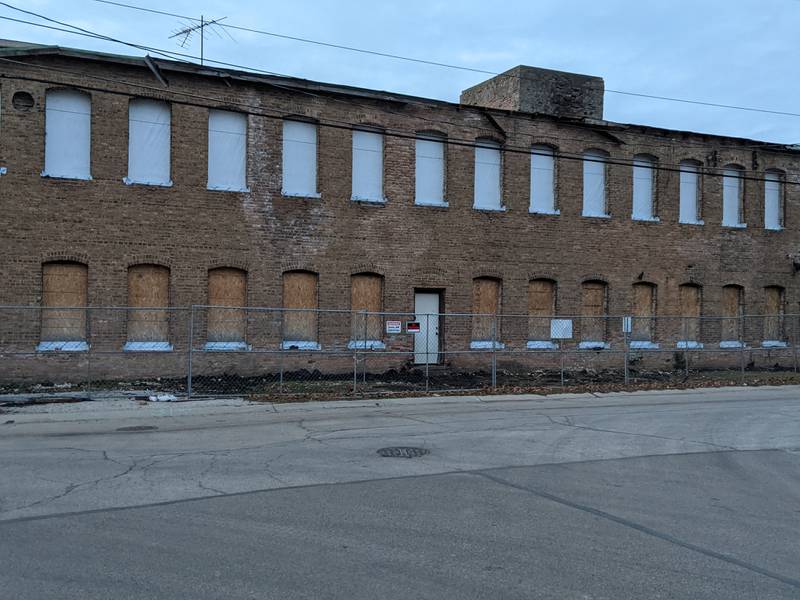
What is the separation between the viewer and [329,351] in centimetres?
2130

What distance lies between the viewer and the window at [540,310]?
2405cm

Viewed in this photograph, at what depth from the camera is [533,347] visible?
78.6ft

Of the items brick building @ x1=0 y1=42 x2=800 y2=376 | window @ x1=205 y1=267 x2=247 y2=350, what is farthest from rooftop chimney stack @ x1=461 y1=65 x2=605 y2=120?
window @ x1=205 y1=267 x2=247 y2=350

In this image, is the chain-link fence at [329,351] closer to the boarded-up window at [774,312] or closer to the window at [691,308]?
the window at [691,308]

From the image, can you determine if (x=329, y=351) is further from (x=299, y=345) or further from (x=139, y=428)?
(x=139, y=428)

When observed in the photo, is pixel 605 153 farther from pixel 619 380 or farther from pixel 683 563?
pixel 683 563

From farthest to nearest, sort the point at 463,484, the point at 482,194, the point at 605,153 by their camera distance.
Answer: the point at 605,153 → the point at 482,194 → the point at 463,484

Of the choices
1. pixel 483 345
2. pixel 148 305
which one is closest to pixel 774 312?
pixel 483 345

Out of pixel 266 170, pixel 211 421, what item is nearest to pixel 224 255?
pixel 266 170

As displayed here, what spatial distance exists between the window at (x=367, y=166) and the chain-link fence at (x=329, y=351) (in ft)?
11.4

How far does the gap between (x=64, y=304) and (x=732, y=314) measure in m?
21.5

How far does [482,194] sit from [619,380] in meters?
6.81

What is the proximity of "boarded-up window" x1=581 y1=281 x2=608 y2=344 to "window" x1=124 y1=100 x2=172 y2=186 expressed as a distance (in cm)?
1325

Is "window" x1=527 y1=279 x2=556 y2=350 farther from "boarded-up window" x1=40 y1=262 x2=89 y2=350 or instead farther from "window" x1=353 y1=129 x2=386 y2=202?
"boarded-up window" x1=40 y1=262 x2=89 y2=350
